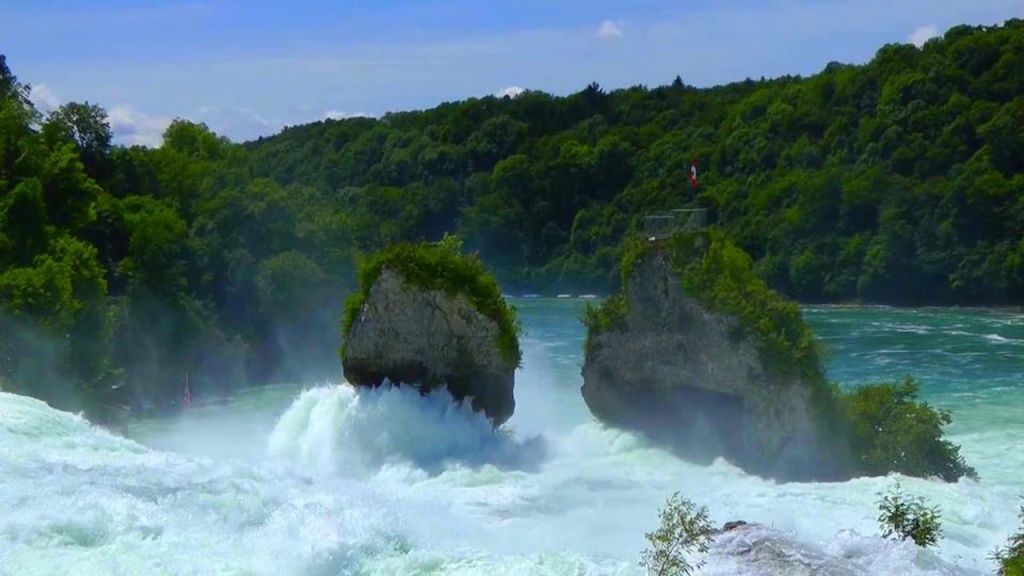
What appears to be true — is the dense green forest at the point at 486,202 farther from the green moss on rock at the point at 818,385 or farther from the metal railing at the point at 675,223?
the green moss on rock at the point at 818,385

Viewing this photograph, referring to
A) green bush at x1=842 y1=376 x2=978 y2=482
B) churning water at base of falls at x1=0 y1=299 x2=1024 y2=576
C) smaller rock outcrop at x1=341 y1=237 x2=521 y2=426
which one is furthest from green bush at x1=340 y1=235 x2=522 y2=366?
green bush at x1=842 y1=376 x2=978 y2=482

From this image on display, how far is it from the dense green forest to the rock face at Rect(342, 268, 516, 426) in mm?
5208

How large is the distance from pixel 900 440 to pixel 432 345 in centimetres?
966

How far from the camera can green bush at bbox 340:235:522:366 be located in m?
25.3

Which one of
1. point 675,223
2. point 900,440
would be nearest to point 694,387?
point 675,223

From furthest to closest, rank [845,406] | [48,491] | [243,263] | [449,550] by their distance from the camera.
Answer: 1. [243,263]
2. [845,406]
3. [48,491]
4. [449,550]

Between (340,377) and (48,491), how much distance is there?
89.2 feet

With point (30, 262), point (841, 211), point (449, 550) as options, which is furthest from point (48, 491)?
point (841, 211)

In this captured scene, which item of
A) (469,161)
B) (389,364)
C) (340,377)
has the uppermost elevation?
(469,161)

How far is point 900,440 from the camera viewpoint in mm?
22266

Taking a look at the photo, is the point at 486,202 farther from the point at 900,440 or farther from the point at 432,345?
the point at 900,440

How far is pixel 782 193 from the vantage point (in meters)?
81.6

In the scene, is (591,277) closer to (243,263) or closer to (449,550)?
(243,263)

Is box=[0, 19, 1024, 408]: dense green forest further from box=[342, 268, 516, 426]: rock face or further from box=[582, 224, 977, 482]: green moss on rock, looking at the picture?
box=[582, 224, 977, 482]: green moss on rock
